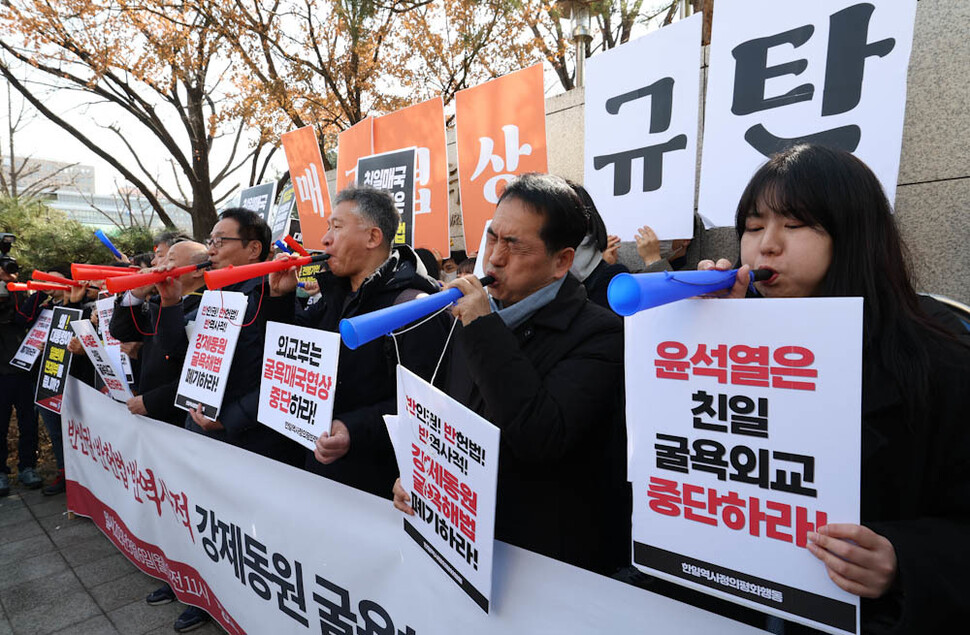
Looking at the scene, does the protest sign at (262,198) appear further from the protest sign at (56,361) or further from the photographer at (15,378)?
the protest sign at (56,361)

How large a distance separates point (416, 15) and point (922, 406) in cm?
1052

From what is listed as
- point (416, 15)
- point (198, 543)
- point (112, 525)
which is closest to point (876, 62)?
point (198, 543)

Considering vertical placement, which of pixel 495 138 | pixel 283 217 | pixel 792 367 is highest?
pixel 495 138

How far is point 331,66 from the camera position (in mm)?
9969

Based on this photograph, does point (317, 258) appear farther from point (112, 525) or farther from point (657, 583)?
point (112, 525)

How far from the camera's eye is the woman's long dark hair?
3.49ft

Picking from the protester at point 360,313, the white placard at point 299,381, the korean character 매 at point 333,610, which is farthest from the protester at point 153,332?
the korean character 매 at point 333,610

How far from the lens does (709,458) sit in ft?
3.40

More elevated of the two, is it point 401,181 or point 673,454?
point 401,181

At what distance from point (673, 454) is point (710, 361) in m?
0.19

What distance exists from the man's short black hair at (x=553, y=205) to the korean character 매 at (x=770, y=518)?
852 mm

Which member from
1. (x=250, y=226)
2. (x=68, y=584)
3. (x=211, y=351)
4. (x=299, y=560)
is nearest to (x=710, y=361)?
(x=299, y=560)

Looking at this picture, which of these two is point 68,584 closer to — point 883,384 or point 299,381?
point 299,381

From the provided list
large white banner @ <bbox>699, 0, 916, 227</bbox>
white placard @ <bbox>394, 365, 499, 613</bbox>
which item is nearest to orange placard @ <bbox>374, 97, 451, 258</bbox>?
large white banner @ <bbox>699, 0, 916, 227</bbox>
